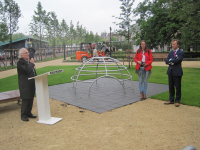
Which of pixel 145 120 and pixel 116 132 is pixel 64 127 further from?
pixel 145 120

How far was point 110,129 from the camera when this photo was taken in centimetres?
396

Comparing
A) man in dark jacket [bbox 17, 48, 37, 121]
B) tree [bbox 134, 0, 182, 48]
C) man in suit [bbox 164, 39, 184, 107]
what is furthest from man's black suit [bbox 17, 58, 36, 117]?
tree [bbox 134, 0, 182, 48]

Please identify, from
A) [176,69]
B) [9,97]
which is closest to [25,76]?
[9,97]

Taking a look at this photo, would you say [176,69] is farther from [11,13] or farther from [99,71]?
[11,13]

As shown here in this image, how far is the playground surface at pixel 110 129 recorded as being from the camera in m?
3.33

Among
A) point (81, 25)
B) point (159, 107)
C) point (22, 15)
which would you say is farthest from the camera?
point (81, 25)

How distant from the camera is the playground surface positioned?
3.33 metres

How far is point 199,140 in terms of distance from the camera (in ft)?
11.1

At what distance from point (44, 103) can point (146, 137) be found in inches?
91.3

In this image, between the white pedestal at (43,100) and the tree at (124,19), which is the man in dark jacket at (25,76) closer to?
the white pedestal at (43,100)

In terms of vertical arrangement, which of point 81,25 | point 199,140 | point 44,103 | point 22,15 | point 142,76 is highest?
point 81,25

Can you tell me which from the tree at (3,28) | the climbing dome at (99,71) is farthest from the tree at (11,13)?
the climbing dome at (99,71)

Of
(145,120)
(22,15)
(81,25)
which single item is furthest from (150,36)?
(81,25)

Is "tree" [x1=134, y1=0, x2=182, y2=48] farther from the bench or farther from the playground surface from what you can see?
the bench
